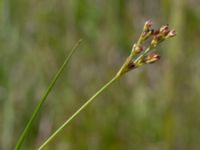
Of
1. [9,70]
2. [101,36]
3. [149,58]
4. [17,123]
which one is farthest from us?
[101,36]

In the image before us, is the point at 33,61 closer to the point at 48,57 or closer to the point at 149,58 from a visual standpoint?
the point at 48,57

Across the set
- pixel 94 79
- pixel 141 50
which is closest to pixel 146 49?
pixel 141 50

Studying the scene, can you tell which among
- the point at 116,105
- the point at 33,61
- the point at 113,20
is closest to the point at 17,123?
the point at 33,61

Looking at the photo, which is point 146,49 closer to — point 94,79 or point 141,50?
point 141,50

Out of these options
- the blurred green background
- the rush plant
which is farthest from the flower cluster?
the blurred green background

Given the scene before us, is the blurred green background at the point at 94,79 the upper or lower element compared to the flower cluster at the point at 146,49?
lower

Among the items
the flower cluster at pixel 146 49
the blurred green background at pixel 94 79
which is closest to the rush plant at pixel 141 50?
the flower cluster at pixel 146 49

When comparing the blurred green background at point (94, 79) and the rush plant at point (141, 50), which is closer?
the rush plant at point (141, 50)

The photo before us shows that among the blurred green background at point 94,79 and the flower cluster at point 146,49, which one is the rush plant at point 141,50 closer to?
the flower cluster at point 146,49
